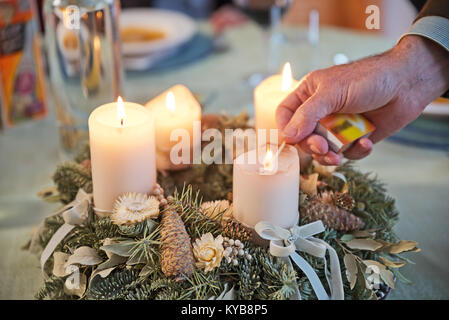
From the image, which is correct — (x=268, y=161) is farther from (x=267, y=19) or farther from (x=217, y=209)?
(x=267, y=19)

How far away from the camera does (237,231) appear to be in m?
0.64

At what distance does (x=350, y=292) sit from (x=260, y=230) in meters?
0.13

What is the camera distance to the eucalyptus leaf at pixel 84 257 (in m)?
0.63

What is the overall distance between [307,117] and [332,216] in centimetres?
12

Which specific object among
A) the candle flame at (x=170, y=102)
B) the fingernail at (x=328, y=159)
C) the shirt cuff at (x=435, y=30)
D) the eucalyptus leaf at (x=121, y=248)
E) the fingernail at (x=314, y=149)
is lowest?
the eucalyptus leaf at (x=121, y=248)

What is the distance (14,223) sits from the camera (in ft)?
2.97

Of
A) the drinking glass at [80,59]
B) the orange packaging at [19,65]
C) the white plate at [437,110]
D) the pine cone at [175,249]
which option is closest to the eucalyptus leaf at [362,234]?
the pine cone at [175,249]

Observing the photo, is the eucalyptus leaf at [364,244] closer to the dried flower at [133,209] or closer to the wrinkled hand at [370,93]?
the wrinkled hand at [370,93]

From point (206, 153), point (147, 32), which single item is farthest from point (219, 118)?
point (147, 32)

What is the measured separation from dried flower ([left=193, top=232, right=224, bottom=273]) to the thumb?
0.57 ft

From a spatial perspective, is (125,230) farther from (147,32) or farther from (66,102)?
(147,32)

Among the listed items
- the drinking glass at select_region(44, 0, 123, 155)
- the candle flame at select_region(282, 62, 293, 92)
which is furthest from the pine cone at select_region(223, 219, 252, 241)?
the drinking glass at select_region(44, 0, 123, 155)

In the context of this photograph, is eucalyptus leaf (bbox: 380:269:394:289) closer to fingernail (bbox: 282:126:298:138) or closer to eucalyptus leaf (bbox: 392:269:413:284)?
eucalyptus leaf (bbox: 392:269:413:284)

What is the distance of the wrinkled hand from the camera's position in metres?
0.71
